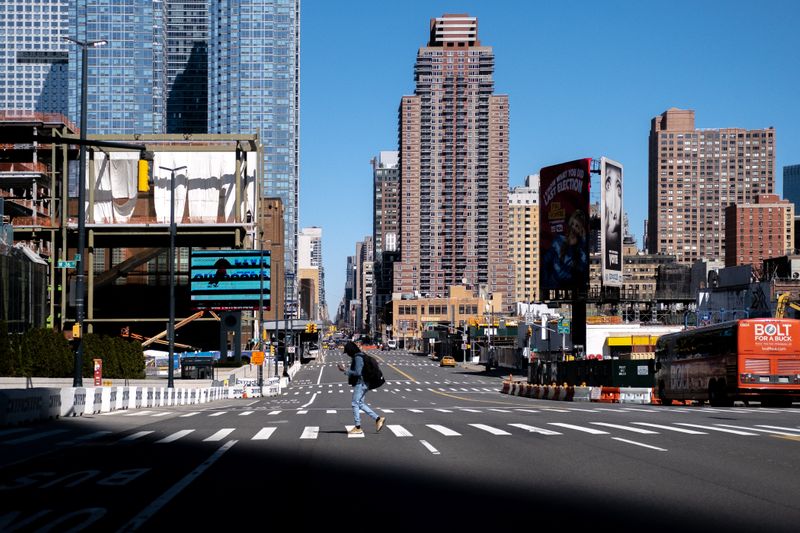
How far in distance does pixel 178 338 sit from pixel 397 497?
118743 millimetres

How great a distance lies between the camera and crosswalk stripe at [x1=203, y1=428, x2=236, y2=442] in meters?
20.3

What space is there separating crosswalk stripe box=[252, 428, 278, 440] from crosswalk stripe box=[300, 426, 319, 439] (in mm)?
741

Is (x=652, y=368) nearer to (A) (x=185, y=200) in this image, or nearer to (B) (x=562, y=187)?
(B) (x=562, y=187)

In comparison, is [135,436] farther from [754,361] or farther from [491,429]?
[754,361]

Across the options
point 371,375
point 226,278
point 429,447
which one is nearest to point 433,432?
point 371,375

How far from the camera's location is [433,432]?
2112 cm

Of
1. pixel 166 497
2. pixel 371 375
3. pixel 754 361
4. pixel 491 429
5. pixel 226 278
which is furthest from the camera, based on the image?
pixel 226 278

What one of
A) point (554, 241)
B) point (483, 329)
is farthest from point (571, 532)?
point (483, 329)

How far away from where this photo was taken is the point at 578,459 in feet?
49.0

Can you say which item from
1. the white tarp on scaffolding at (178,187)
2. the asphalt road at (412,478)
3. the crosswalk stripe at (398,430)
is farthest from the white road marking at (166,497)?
the white tarp on scaffolding at (178,187)

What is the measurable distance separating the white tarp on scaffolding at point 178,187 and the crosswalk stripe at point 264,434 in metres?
86.0

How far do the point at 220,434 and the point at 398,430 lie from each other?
12.7 ft

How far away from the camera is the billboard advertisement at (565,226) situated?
91062 mm

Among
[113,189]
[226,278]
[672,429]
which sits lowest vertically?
[672,429]
